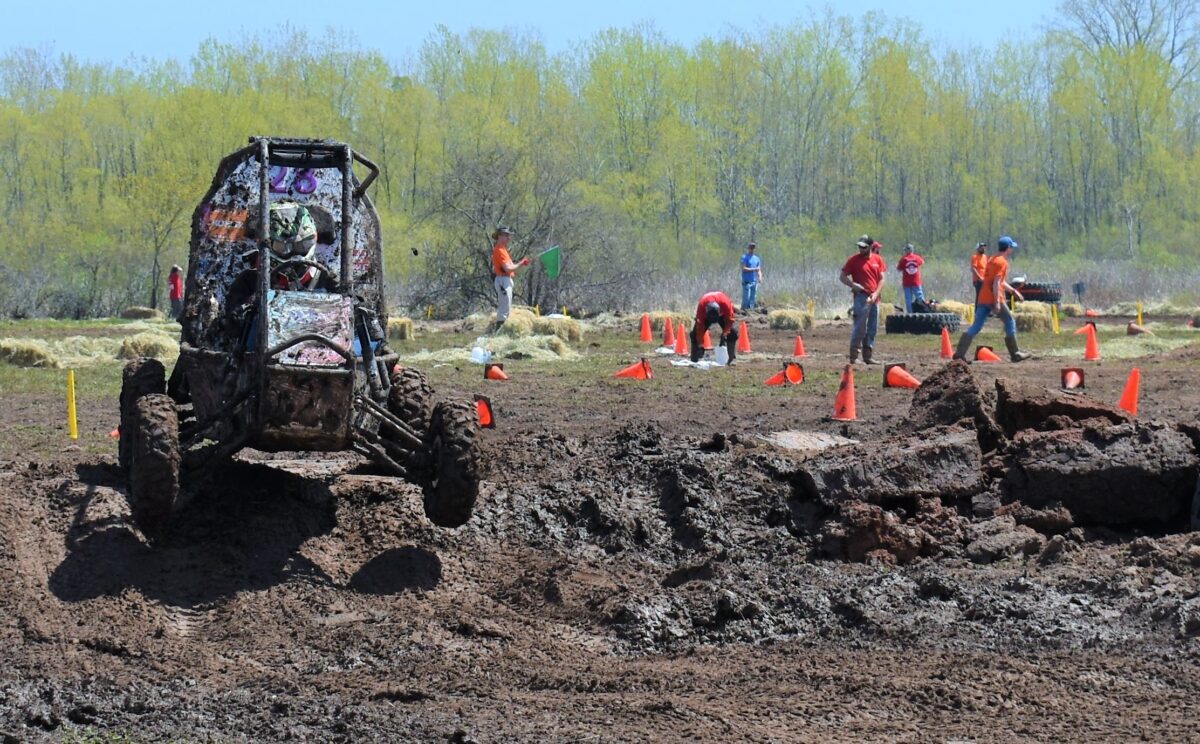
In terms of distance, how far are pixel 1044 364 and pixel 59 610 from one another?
17.6 meters

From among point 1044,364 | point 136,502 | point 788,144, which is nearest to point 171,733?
point 136,502

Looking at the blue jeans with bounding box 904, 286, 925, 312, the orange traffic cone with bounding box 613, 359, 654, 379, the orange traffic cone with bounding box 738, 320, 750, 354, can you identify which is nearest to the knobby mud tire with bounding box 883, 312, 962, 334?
the blue jeans with bounding box 904, 286, 925, 312

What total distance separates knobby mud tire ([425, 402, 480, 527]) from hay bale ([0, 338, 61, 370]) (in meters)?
15.4

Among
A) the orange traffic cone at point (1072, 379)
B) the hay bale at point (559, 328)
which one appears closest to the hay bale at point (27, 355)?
the hay bale at point (559, 328)

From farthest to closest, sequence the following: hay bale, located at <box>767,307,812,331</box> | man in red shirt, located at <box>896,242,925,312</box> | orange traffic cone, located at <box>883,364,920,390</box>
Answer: hay bale, located at <box>767,307,812,331</box>, man in red shirt, located at <box>896,242,925,312</box>, orange traffic cone, located at <box>883,364,920,390</box>

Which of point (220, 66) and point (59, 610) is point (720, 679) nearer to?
point (59, 610)

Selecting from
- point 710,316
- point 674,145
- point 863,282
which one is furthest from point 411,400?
point 674,145

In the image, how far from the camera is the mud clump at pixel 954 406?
12.1m

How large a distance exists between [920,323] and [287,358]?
23.0 metres

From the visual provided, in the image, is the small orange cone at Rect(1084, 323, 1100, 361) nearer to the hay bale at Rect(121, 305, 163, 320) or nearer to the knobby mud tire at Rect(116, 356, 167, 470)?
the knobby mud tire at Rect(116, 356, 167, 470)

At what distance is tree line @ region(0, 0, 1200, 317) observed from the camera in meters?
51.3

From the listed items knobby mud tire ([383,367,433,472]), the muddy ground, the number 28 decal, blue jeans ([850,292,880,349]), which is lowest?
the muddy ground

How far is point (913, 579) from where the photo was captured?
30.6ft

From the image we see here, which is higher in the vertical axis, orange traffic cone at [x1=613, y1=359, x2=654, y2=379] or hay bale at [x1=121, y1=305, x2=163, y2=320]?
hay bale at [x1=121, y1=305, x2=163, y2=320]
